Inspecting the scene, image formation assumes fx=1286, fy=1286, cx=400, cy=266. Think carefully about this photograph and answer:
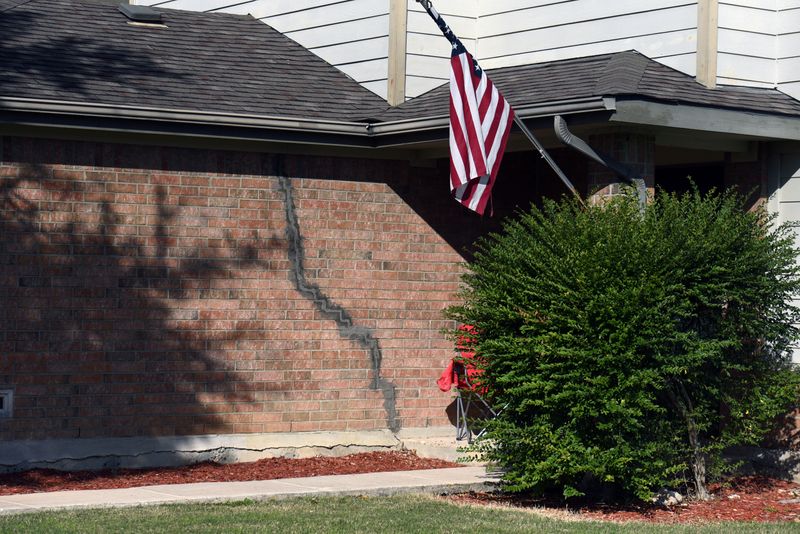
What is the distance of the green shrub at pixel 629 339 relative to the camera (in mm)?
9656

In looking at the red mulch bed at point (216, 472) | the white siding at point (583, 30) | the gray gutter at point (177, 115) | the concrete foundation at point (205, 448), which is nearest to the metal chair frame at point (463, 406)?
the concrete foundation at point (205, 448)

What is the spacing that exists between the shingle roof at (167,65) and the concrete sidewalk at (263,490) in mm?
3463

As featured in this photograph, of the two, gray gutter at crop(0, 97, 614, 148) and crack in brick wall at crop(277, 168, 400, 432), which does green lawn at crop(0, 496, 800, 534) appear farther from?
gray gutter at crop(0, 97, 614, 148)

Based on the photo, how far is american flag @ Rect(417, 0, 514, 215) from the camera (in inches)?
409

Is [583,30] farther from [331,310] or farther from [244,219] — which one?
[244,219]

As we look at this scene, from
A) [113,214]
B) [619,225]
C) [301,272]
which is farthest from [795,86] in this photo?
[113,214]

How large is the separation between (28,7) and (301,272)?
4.32 metres

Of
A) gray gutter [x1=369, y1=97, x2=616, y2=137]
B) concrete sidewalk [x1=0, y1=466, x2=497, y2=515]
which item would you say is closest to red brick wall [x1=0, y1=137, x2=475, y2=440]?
gray gutter [x1=369, y1=97, x2=616, y2=137]

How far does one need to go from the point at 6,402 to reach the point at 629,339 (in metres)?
5.38

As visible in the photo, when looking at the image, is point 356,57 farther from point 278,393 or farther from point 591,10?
point 278,393

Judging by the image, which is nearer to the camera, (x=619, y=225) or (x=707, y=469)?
(x=619, y=225)

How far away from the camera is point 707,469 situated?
1064 cm

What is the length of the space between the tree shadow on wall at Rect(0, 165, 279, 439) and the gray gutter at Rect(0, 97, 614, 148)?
60 centimetres

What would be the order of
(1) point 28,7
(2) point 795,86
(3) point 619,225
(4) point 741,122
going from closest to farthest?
(3) point 619,225 → (4) point 741,122 → (2) point 795,86 → (1) point 28,7
